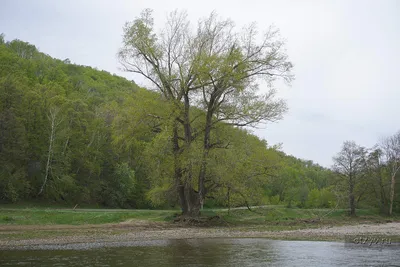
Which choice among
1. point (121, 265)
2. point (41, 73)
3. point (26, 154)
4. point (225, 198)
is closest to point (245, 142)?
point (225, 198)

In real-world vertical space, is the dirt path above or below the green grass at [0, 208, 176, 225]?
below

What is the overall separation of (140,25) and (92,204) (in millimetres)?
35505

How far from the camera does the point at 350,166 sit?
55.4 m

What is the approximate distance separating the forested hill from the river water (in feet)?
43.3

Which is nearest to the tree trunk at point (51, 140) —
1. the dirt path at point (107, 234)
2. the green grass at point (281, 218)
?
the dirt path at point (107, 234)

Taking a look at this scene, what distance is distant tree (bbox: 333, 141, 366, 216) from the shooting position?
55.2 m

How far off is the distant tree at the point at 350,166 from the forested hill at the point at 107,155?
385cm

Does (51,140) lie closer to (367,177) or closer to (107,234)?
(107,234)

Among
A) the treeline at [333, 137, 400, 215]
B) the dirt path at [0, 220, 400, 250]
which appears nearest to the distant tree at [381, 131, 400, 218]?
the treeline at [333, 137, 400, 215]

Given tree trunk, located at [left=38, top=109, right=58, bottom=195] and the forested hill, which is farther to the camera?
tree trunk, located at [left=38, top=109, right=58, bottom=195]

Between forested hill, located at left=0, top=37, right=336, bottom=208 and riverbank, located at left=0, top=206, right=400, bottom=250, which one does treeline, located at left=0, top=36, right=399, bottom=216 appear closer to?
forested hill, located at left=0, top=37, right=336, bottom=208

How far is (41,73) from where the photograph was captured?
9606 centimetres

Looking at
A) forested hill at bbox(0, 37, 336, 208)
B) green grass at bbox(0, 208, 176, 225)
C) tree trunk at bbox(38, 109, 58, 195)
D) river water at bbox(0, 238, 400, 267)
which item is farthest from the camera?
tree trunk at bbox(38, 109, 58, 195)

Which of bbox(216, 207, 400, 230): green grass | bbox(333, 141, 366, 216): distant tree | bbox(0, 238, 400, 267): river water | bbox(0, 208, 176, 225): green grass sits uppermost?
bbox(333, 141, 366, 216): distant tree
